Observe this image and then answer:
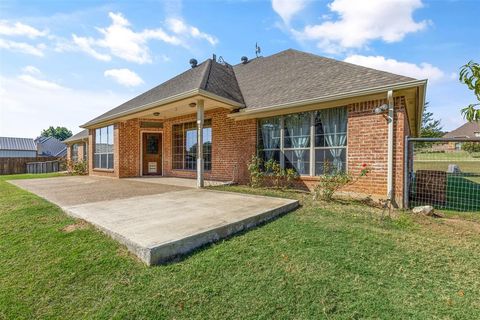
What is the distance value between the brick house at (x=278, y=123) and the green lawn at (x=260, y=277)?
8.84ft

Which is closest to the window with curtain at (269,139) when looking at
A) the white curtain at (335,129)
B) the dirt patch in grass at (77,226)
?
the white curtain at (335,129)

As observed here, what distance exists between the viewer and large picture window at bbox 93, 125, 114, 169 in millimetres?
12906

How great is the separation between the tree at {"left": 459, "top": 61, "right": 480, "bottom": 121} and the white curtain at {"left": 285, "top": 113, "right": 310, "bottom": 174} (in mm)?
3971

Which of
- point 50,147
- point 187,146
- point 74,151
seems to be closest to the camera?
point 187,146

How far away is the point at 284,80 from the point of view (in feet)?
29.4

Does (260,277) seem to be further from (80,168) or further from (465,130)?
(465,130)

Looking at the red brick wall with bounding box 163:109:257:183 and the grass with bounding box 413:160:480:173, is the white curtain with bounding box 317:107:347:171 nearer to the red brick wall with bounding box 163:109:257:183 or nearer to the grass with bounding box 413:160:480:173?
the red brick wall with bounding box 163:109:257:183

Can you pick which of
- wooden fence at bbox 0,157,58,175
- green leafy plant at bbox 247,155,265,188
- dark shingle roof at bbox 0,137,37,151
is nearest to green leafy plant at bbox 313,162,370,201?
green leafy plant at bbox 247,155,265,188

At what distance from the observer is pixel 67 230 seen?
13.2ft

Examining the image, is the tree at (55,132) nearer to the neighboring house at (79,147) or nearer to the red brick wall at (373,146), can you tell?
the neighboring house at (79,147)

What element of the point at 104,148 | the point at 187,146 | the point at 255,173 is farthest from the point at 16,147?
→ the point at 255,173

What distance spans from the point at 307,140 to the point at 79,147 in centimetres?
2007

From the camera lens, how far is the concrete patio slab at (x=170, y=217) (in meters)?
3.07

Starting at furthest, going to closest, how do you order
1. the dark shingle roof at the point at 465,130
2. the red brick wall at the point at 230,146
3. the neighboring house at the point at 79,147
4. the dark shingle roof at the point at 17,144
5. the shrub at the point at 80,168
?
1. the dark shingle roof at the point at 17,144
2. the dark shingle roof at the point at 465,130
3. the neighboring house at the point at 79,147
4. the shrub at the point at 80,168
5. the red brick wall at the point at 230,146
